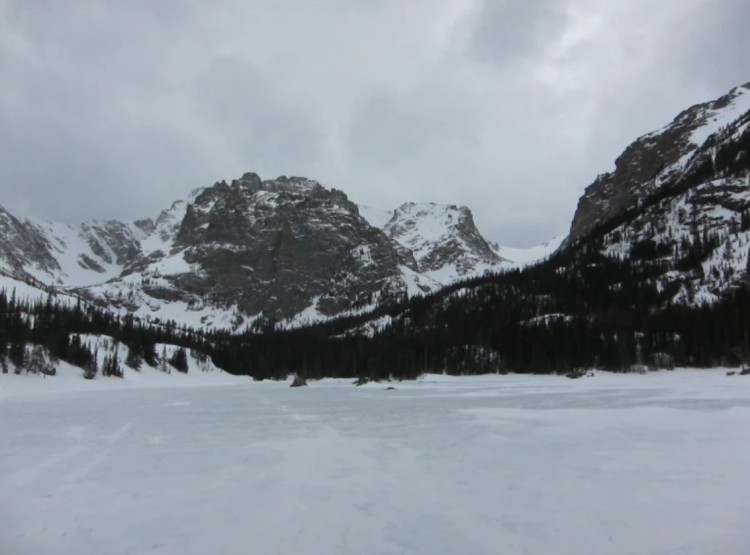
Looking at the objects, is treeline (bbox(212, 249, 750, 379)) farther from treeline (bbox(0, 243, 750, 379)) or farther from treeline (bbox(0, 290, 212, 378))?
treeline (bbox(0, 290, 212, 378))

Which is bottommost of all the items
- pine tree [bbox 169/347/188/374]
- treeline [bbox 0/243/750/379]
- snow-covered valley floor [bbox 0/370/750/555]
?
snow-covered valley floor [bbox 0/370/750/555]

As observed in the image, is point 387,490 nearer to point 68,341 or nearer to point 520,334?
point 68,341

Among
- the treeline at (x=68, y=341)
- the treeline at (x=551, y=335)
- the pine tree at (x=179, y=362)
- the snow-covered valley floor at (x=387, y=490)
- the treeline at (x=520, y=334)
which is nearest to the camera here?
the snow-covered valley floor at (x=387, y=490)

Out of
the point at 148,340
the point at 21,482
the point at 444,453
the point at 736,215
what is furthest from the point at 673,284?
the point at 21,482

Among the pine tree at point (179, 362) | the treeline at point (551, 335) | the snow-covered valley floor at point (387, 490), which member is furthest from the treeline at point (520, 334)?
the snow-covered valley floor at point (387, 490)

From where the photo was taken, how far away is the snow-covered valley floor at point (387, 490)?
32.2 feet

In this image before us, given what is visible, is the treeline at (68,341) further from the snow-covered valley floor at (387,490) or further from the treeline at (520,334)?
the snow-covered valley floor at (387,490)

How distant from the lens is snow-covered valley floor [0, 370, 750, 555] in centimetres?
982

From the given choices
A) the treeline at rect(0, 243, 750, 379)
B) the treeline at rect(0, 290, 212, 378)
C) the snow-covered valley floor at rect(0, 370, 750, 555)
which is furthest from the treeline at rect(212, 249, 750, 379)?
the snow-covered valley floor at rect(0, 370, 750, 555)

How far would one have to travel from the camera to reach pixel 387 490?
44.6 feet

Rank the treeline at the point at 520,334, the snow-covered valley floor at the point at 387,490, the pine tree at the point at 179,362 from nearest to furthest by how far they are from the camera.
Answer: the snow-covered valley floor at the point at 387,490
the treeline at the point at 520,334
the pine tree at the point at 179,362

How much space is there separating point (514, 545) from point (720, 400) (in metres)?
31.2

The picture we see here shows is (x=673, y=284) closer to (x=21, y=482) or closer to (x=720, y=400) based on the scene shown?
(x=720, y=400)

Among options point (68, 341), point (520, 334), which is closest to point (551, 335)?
point (520, 334)
